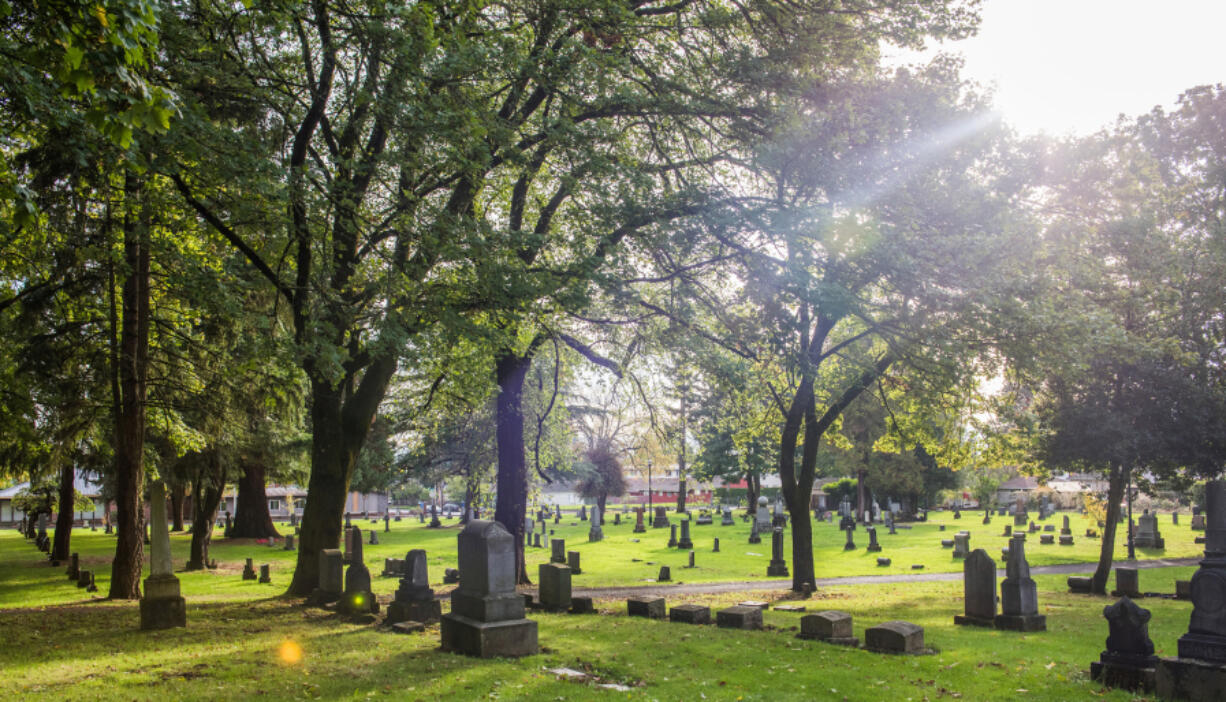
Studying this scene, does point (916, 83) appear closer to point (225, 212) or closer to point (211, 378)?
point (225, 212)

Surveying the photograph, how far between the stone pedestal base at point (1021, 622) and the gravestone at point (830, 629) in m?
3.30

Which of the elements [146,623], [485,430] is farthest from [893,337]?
[485,430]

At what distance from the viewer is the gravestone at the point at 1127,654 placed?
8.64 m

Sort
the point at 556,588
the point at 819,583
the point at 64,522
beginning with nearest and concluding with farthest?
the point at 556,588 → the point at 819,583 → the point at 64,522

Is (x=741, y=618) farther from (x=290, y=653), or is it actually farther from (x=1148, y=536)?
(x=1148, y=536)

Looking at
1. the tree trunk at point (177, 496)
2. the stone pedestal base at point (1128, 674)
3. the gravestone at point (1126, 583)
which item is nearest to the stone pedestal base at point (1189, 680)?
the stone pedestal base at point (1128, 674)

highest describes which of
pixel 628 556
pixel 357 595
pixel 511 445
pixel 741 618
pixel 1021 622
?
pixel 511 445

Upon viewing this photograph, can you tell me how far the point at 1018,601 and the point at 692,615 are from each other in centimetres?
534

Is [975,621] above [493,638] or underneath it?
underneath

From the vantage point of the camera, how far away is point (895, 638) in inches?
416

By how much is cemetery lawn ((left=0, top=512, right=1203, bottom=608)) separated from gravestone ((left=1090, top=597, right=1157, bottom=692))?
13.5 m

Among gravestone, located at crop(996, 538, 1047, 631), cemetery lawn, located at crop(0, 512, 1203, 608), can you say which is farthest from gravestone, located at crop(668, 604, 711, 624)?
cemetery lawn, located at crop(0, 512, 1203, 608)

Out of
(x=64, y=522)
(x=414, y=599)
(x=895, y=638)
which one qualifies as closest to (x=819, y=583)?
(x=895, y=638)

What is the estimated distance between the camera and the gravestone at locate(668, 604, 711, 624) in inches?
521
